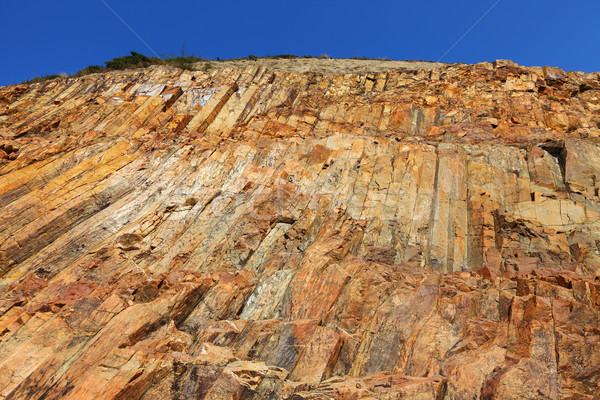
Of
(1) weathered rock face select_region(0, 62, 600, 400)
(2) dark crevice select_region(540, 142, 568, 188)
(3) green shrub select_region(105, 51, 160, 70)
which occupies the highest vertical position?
(3) green shrub select_region(105, 51, 160, 70)

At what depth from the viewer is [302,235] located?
18453 mm

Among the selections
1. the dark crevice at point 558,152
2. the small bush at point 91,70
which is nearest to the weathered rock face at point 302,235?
the dark crevice at point 558,152

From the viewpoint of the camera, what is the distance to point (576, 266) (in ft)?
51.8

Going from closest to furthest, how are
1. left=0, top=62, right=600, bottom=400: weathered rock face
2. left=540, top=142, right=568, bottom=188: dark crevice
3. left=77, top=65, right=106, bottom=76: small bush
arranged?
left=0, top=62, right=600, bottom=400: weathered rock face < left=540, top=142, right=568, bottom=188: dark crevice < left=77, top=65, right=106, bottom=76: small bush

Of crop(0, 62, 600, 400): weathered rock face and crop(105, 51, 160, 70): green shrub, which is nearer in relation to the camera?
crop(0, 62, 600, 400): weathered rock face

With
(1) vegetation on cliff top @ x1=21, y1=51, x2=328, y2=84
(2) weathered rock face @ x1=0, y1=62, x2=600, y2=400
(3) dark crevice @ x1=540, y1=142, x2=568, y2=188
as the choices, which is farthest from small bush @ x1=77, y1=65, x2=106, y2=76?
(3) dark crevice @ x1=540, y1=142, x2=568, y2=188

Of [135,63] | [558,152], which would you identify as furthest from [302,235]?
[135,63]

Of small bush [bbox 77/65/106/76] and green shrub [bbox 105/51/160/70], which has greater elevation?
green shrub [bbox 105/51/160/70]

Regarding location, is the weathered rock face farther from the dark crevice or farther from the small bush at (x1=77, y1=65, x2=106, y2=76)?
the small bush at (x1=77, y1=65, x2=106, y2=76)

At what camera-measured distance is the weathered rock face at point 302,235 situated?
11.5 metres

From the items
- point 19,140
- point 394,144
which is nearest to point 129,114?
point 19,140

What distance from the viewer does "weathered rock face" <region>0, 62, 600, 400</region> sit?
1149cm

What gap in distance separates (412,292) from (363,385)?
14.6 feet

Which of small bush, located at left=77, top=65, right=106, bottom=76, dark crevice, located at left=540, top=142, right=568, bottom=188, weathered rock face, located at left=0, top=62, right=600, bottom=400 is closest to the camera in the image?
weathered rock face, located at left=0, top=62, right=600, bottom=400
